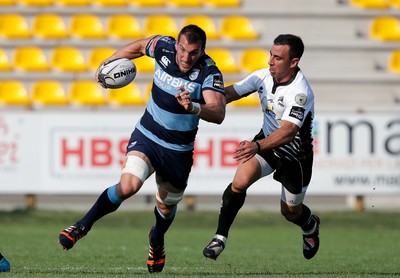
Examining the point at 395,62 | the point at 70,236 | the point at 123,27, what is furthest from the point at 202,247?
the point at 395,62

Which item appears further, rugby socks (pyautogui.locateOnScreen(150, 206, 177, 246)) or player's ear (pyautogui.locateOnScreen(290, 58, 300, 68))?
rugby socks (pyautogui.locateOnScreen(150, 206, 177, 246))

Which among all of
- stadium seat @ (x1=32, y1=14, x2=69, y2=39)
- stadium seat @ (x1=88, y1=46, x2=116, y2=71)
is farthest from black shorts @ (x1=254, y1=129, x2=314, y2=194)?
stadium seat @ (x1=32, y1=14, x2=69, y2=39)

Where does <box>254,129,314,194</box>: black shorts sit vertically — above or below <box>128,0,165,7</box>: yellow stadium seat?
below

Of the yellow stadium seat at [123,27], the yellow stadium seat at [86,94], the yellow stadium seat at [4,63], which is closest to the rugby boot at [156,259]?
the yellow stadium seat at [86,94]

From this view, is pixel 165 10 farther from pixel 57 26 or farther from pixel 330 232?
pixel 330 232

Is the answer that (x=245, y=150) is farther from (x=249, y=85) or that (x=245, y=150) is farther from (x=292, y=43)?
(x=292, y=43)

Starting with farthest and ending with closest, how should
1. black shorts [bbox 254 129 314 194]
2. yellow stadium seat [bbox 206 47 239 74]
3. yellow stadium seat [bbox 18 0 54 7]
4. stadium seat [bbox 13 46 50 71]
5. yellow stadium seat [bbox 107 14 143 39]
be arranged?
1. yellow stadium seat [bbox 18 0 54 7]
2. yellow stadium seat [bbox 107 14 143 39]
3. stadium seat [bbox 13 46 50 71]
4. yellow stadium seat [bbox 206 47 239 74]
5. black shorts [bbox 254 129 314 194]

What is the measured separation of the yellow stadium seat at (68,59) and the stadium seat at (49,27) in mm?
438

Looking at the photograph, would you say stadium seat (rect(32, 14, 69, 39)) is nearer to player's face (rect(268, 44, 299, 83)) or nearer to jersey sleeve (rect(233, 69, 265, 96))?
jersey sleeve (rect(233, 69, 265, 96))

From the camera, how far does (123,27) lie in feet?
65.8

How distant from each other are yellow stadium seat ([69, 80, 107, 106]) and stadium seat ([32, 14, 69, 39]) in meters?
1.51

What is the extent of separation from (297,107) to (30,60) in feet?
39.4

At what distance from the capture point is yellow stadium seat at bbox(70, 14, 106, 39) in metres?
20.1

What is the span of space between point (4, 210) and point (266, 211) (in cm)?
487
